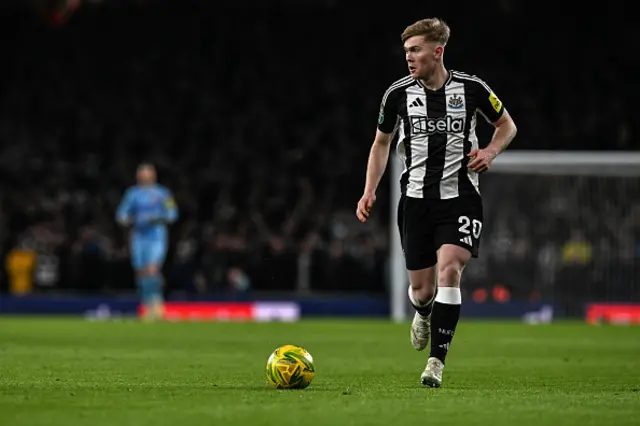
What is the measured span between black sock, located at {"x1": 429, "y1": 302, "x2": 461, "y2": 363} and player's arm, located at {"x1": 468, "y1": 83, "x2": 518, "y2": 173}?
0.85 m

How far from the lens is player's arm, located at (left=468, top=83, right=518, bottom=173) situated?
773cm

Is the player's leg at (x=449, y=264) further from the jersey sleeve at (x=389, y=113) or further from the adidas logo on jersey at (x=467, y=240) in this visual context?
the jersey sleeve at (x=389, y=113)

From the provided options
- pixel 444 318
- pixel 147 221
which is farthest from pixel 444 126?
pixel 147 221

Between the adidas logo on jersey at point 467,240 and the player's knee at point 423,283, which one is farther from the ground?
the adidas logo on jersey at point 467,240

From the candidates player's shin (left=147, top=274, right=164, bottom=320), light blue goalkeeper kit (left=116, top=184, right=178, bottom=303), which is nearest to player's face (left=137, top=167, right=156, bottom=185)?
light blue goalkeeper kit (left=116, top=184, right=178, bottom=303)

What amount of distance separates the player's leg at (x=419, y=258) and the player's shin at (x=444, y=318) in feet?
1.86

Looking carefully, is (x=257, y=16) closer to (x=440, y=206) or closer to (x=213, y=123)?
(x=213, y=123)

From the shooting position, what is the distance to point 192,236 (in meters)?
23.8

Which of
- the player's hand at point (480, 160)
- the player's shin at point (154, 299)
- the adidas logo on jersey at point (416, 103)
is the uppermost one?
the adidas logo on jersey at point (416, 103)

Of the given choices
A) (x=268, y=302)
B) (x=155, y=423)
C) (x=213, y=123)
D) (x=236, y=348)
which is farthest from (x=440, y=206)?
(x=213, y=123)

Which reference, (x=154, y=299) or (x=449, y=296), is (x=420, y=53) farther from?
(x=154, y=299)

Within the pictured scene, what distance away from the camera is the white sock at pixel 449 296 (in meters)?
7.57

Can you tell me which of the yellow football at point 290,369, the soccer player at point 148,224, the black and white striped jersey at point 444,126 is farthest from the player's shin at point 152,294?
the yellow football at point 290,369

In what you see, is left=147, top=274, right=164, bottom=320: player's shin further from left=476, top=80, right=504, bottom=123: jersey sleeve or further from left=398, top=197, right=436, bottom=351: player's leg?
left=476, top=80, right=504, bottom=123: jersey sleeve
